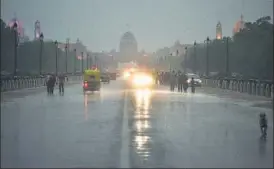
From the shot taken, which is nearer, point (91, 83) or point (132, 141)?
point (132, 141)

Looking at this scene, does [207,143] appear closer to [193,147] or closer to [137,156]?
[193,147]

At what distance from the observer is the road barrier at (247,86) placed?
38.6 m

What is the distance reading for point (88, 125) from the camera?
1783 centimetres

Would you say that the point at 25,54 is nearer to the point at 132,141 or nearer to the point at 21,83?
the point at 21,83

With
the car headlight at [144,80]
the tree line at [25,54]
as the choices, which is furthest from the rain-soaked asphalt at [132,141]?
the car headlight at [144,80]

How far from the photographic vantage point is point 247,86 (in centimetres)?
4703

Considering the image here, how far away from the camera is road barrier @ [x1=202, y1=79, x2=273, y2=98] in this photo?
1521 inches

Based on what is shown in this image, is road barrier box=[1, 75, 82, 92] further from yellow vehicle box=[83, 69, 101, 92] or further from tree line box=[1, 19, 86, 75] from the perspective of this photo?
tree line box=[1, 19, 86, 75]

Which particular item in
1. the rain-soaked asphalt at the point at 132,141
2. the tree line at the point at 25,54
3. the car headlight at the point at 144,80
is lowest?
the rain-soaked asphalt at the point at 132,141

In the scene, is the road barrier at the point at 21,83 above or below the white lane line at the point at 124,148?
above

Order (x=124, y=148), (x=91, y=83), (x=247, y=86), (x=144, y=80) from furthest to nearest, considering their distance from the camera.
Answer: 1. (x=144, y=80)
2. (x=91, y=83)
3. (x=247, y=86)
4. (x=124, y=148)

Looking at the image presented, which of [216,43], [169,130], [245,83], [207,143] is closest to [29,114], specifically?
[169,130]

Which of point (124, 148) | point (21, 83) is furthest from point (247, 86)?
point (124, 148)

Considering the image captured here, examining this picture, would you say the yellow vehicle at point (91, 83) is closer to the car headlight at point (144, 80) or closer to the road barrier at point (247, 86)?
the road barrier at point (247, 86)
